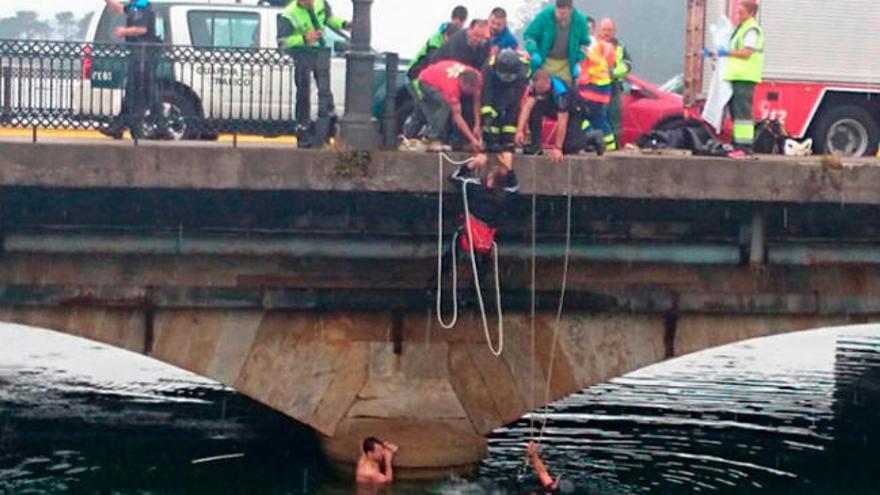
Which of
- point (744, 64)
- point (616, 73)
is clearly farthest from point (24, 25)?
point (744, 64)

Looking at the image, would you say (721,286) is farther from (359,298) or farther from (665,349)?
(359,298)

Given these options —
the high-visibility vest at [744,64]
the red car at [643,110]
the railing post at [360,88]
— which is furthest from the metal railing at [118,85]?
the red car at [643,110]

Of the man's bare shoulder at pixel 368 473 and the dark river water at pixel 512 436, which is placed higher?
the man's bare shoulder at pixel 368 473

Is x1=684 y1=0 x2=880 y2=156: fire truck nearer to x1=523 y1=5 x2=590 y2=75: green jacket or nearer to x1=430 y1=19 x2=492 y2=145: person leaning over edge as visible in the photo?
x1=523 y1=5 x2=590 y2=75: green jacket

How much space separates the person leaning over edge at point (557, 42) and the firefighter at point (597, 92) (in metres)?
0.74

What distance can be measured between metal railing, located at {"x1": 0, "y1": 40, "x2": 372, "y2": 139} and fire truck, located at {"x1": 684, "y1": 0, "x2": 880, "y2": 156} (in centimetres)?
776

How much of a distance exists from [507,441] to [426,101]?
5.26m

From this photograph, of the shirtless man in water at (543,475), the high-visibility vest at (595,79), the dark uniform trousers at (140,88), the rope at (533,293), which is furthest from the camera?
the high-visibility vest at (595,79)

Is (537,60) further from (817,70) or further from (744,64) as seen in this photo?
(817,70)

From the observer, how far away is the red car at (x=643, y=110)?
21578 millimetres

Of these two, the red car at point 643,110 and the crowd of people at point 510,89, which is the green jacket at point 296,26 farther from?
the red car at point 643,110

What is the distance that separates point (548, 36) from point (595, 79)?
4.40 ft

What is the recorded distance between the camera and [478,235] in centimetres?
1552

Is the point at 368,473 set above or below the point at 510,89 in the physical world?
below
